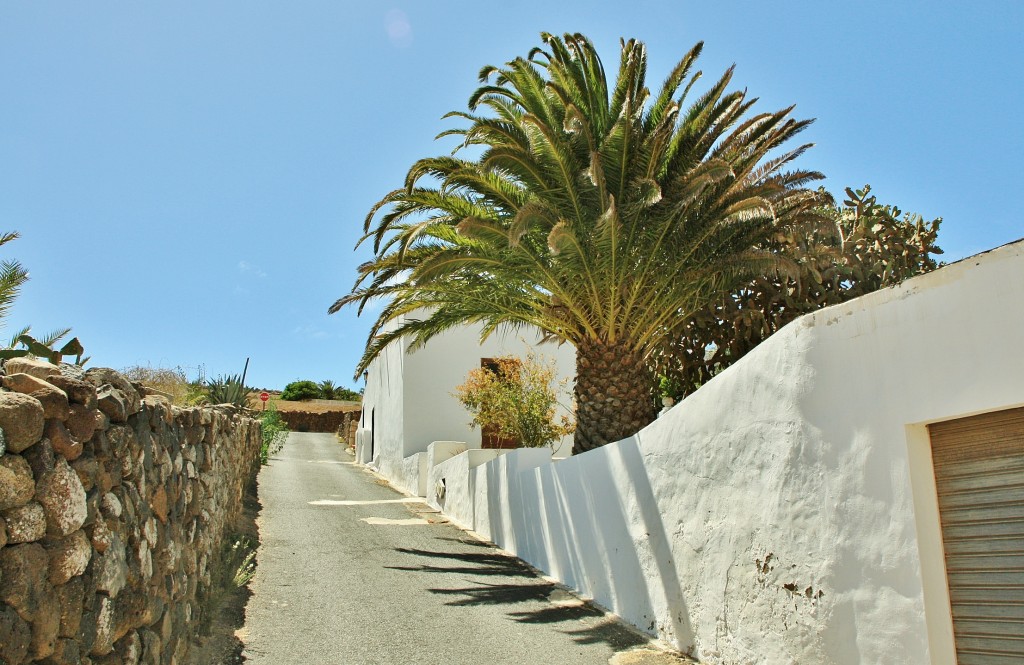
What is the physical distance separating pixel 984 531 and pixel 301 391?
58.9m

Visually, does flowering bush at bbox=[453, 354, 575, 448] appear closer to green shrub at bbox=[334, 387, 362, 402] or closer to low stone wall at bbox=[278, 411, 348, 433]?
low stone wall at bbox=[278, 411, 348, 433]

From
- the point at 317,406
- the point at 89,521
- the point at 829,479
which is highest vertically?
the point at 317,406

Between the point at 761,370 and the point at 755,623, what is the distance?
1998 millimetres

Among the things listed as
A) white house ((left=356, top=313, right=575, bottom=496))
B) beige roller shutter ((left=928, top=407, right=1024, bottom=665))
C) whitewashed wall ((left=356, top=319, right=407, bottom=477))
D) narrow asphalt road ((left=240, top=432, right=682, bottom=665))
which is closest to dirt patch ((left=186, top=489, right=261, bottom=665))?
narrow asphalt road ((left=240, top=432, right=682, bottom=665))

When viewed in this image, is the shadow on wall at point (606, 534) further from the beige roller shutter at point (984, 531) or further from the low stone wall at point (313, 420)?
the low stone wall at point (313, 420)

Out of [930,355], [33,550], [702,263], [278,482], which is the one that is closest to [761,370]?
[930,355]

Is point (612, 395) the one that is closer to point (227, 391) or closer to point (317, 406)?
point (227, 391)

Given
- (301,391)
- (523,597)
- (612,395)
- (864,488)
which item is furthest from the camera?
(301,391)

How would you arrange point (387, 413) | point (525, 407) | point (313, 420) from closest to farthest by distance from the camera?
point (525, 407)
point (387, 413)
point (313, 420)

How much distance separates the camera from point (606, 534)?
907 cm

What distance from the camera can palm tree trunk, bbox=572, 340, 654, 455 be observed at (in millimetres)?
10797

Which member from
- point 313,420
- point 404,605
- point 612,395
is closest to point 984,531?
point 404,605

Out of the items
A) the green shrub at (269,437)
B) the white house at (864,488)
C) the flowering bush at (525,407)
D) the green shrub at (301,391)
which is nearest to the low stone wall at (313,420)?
A: the green shrub at (301,391)

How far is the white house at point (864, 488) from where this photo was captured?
15.0 ft
